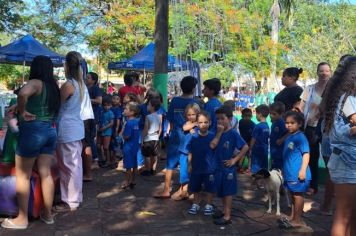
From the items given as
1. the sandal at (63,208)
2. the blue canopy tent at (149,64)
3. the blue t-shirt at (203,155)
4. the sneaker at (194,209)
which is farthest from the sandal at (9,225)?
the blue canopy tent at (149,64)

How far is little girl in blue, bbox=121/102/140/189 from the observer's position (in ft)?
21.5

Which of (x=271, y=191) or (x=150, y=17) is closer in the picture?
(x=271, y=191)

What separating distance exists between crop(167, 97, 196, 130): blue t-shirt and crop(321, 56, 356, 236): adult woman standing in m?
2.61

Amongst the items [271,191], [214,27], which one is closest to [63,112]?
[271,191]

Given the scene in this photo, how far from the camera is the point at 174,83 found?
14.8 meters

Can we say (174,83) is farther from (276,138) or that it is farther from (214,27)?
(276,138)

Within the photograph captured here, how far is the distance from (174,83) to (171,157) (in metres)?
8.73

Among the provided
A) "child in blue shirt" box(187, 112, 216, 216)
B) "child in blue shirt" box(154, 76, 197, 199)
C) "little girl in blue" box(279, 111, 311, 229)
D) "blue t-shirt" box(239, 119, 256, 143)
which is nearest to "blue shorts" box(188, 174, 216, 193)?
"child in blue shirt" box(187, 112, 216, 216)

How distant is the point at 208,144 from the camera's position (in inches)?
214

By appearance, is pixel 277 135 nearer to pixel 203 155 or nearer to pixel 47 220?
pixel 203 155

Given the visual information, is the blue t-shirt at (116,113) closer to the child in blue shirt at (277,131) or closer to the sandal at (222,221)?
the child in blue shirt at (277,131)

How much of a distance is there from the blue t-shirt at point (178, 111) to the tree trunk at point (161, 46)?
12.3ft

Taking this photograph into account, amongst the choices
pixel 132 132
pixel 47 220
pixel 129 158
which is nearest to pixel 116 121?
pixel 132 132

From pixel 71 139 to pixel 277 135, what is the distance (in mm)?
2657
